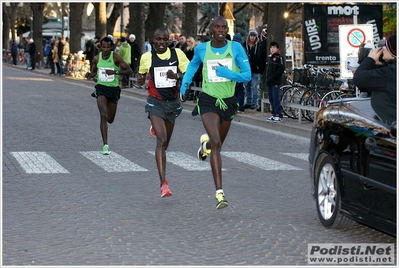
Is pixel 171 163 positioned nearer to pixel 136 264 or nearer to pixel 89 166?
pixel 89 166

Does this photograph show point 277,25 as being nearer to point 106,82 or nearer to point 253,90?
point 253,90

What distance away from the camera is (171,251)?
728cm

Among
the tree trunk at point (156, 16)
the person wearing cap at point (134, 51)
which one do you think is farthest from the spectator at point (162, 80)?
the tree trunk at point (156, 16)

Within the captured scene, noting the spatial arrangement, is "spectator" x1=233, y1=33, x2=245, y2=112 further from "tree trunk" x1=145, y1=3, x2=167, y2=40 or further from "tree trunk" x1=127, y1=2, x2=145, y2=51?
"tree trunk" x1=127, y1=2, x2=145, y2=51

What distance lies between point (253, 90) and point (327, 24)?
398 cm

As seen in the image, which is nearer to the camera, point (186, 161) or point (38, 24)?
point (186, 161)

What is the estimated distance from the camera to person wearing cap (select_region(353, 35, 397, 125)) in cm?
794

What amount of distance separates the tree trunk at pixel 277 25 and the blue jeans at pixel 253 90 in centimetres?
110

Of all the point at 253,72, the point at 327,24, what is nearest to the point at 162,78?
the point at 253,72

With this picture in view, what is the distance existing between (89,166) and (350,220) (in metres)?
5.51

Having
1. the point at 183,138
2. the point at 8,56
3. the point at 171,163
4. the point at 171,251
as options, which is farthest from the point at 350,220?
the point at 8,56

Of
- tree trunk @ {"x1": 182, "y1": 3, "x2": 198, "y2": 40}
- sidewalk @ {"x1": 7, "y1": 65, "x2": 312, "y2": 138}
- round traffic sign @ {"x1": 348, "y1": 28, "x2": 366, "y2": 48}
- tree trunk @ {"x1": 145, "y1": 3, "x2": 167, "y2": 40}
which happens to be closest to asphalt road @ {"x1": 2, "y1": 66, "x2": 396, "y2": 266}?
sidewalk @ {"x1": 7, "y1": 65, "x2": 312, "y2": 138}

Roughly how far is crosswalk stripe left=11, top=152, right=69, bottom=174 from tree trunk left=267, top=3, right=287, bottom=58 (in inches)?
388

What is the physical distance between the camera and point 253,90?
888 inches
